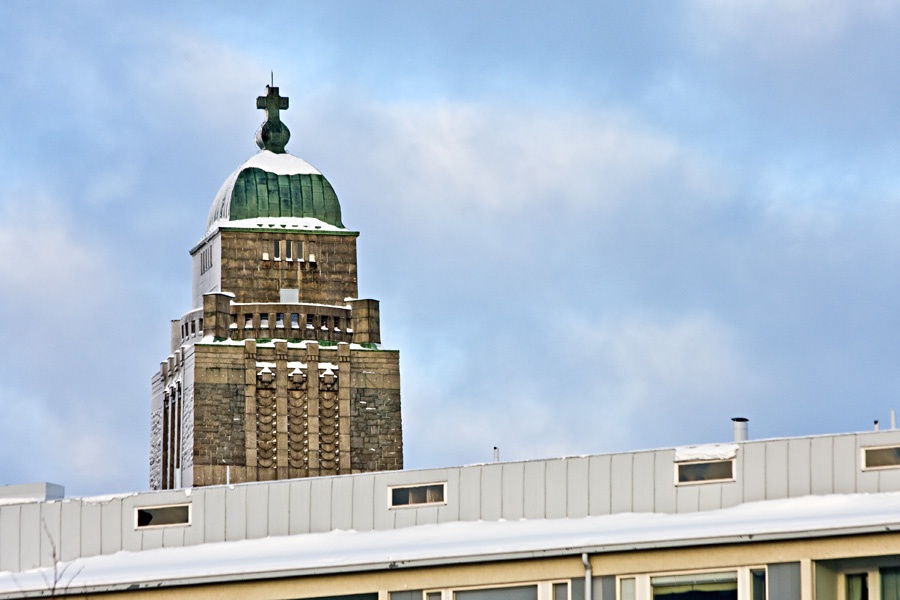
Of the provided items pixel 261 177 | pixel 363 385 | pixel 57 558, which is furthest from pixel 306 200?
pixel 57 558

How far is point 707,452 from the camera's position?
53.0 meters

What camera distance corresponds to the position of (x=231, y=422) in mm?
151375

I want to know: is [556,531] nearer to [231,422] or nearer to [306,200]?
[231,422]

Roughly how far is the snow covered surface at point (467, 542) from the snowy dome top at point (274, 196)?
106 meters

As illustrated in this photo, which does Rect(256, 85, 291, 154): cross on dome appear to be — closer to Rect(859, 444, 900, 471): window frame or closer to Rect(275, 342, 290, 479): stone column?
Rect(275, 342, 290, 479): stone column

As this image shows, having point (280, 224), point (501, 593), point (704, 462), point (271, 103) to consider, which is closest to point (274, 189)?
point (280, 224)

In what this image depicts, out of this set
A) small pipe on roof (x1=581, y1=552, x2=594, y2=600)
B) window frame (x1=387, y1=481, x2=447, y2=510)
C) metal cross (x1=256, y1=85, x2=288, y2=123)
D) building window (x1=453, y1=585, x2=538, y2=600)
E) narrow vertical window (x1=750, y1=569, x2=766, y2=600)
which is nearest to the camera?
narrow vertical window (x1=750, y1=569, x2=766, y2=600)

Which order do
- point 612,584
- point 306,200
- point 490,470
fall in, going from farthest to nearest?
point 306,200 → point 490,470 → point 612,584

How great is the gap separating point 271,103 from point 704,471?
116 m

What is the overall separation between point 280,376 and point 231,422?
12.3 ft

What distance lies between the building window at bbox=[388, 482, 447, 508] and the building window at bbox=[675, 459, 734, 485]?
186 inches

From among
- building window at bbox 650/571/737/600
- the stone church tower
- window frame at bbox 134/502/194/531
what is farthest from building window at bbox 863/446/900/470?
the stone church tower

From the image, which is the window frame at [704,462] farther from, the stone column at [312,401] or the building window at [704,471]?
the stone column at [312,401]

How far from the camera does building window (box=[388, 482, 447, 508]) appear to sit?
55.2 metres
